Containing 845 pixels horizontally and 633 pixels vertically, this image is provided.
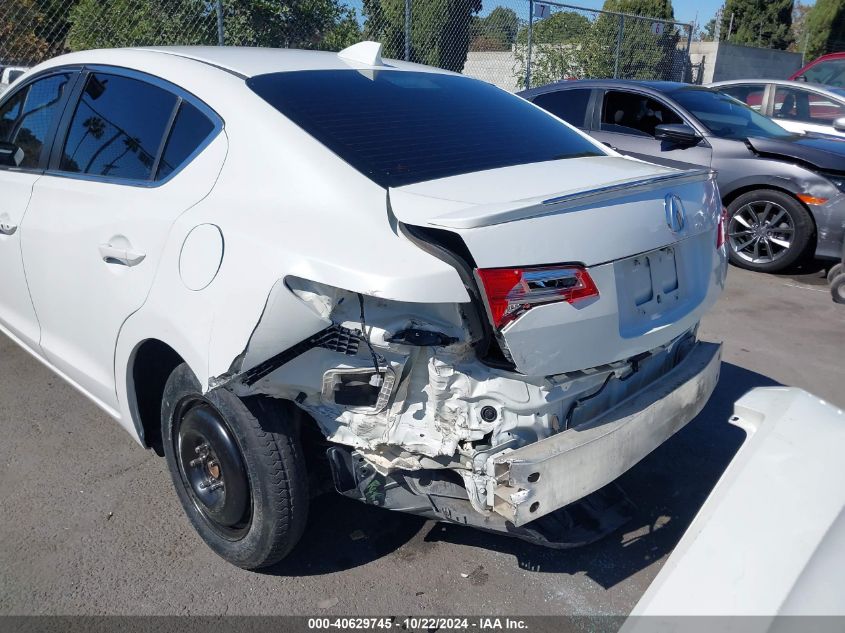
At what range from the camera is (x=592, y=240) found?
219 centimetres

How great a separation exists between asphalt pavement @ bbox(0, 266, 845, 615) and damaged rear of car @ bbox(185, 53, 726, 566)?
260 mm

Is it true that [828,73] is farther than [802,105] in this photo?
Yes

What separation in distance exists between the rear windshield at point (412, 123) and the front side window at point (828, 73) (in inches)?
432

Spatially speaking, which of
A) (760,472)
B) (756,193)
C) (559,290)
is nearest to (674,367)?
(760,472)

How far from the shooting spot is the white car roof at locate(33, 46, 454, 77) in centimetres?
290

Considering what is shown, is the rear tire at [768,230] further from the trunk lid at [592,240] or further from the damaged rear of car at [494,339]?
the damaged rear of car at [494,339]

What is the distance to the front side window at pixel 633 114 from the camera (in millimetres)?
7242

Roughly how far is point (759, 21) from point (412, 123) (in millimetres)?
38300

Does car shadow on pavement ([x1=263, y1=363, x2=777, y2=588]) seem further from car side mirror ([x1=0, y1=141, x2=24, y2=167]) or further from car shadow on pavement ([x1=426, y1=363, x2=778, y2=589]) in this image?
car side mirror ([x1=0, y1=141, x2=24, y2=167])

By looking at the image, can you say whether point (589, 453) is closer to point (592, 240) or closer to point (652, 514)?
point (592, 240)

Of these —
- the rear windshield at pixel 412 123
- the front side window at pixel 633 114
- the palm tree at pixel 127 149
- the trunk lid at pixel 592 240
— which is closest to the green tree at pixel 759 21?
the front side window at pixel 633 114

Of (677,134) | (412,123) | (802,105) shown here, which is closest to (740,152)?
(677,134)

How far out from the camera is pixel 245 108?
2557 millimetres

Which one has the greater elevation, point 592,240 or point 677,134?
point 592,240
